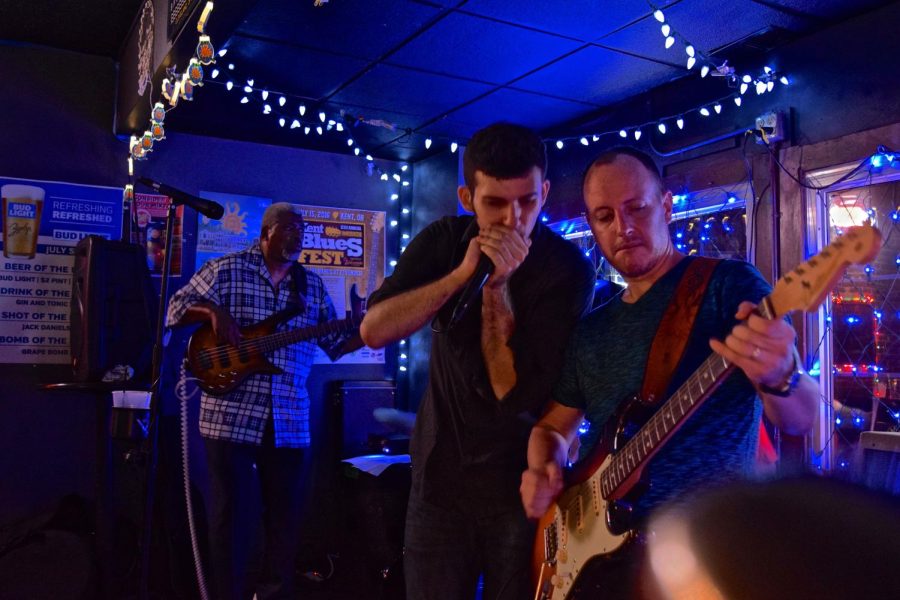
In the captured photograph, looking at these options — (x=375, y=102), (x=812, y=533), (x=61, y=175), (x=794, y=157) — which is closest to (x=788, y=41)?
(x=794, y=157)

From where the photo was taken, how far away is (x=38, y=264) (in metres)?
4.42

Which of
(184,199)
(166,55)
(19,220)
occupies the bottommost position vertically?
(184,199)

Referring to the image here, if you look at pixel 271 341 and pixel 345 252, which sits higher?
pixel 345 252

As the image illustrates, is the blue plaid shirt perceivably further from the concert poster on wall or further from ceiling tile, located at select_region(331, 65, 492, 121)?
ceiling tile, located at select_region(331, 65, 492, 121)

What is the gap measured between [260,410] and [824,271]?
3032mm

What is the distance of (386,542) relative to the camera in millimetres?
3920

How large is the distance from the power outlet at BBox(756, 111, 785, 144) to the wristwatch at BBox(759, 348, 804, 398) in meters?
2.60

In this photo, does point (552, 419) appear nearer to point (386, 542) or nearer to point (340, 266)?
point (386, 542)

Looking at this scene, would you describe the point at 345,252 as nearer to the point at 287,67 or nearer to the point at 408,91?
the point at 408,91

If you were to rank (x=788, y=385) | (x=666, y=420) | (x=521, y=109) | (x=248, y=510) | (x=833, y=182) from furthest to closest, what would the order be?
(x=521, y=109) → (x=248, y=510) → (x=833, y=182) → (x=666, y=420) → (x=788, y=385)

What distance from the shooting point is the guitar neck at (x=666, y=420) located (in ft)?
4.25

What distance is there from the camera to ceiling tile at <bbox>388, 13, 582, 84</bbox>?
11.4ft

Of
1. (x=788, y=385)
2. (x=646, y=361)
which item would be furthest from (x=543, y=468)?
(x=788, y=385)

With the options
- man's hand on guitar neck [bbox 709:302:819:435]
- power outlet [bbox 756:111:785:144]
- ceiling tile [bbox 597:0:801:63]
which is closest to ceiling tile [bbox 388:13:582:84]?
ceiling tile [bbox 597:0:801:63]
